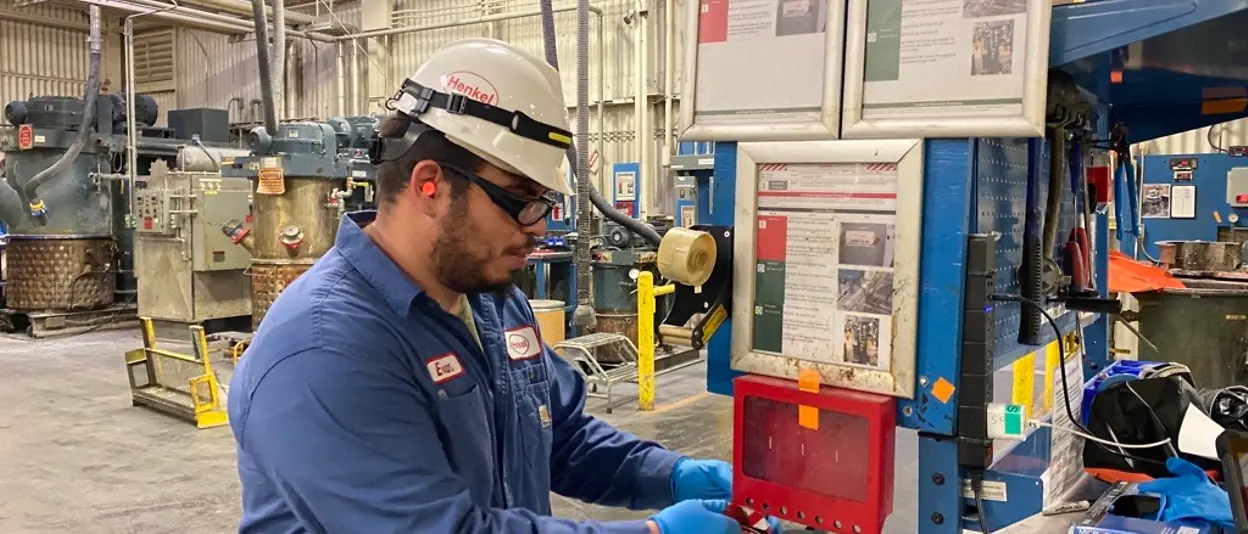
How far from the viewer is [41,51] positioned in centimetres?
1395

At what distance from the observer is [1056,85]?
167 cm

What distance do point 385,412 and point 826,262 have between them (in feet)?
2.64

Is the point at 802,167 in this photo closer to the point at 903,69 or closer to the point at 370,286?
the point at 903,69

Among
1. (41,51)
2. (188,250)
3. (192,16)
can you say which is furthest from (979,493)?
(41,51)

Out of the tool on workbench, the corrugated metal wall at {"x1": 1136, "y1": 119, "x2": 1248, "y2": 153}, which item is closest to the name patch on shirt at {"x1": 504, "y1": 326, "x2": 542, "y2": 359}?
the tool on workbench

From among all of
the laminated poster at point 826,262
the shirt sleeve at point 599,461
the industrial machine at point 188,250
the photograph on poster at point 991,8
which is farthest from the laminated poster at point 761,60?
the industrial machine at point 188,250

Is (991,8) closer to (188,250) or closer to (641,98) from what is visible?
(188,250)

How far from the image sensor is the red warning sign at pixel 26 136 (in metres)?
9.03

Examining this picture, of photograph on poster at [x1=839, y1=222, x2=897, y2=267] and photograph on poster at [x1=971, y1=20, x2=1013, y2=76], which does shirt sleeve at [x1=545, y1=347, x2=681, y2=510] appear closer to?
photograph on poster at [x1=839, y1=222, x2=897, y2=267]

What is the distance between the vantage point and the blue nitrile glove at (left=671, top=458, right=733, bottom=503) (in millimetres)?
1877

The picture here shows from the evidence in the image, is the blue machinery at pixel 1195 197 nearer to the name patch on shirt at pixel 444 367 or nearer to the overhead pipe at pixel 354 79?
the name patch on shirt at pixel 444 367

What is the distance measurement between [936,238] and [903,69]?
0.94ft

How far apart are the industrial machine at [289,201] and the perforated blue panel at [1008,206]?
656 cm

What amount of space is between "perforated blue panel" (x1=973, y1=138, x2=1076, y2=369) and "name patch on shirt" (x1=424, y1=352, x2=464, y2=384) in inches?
34.7
